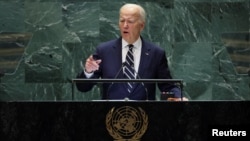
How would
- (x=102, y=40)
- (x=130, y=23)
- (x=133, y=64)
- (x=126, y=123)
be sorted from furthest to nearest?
1. (x=102, y=40)
2. (x=130, y=23)
3. (x=133, y=64)
4. (x=126, y=123)

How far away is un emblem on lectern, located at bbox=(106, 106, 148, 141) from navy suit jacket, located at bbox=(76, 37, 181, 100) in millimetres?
1116

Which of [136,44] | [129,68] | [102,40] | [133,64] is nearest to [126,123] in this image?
[129,68]

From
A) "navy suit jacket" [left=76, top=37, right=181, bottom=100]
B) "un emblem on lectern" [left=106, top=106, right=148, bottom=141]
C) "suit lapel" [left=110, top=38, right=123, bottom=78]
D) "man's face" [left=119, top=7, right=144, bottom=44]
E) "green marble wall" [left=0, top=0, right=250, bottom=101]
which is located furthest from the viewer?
"green marble wall" [left=0, top=0, right=250, bottom=101]

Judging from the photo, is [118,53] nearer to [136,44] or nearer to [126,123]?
[136,44]

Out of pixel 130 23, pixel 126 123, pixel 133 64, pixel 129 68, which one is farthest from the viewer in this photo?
pixel 130 23

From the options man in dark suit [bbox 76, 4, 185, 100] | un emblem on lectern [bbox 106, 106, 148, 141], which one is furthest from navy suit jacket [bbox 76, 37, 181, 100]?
un emblem on lectern [bbox 106, 106, 148, 141]

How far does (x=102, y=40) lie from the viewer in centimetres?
682

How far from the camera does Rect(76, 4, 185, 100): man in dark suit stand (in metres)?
4.90

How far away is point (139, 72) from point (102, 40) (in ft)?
6.03

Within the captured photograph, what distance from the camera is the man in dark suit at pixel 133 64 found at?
4.90m

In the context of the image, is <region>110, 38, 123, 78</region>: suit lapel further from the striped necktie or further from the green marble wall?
the green marble wall

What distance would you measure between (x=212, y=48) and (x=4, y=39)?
7.80ft

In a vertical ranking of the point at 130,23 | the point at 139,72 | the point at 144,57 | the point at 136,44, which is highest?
the point at 130,23

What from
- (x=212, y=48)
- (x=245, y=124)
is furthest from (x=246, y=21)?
(x=245, y=124)
